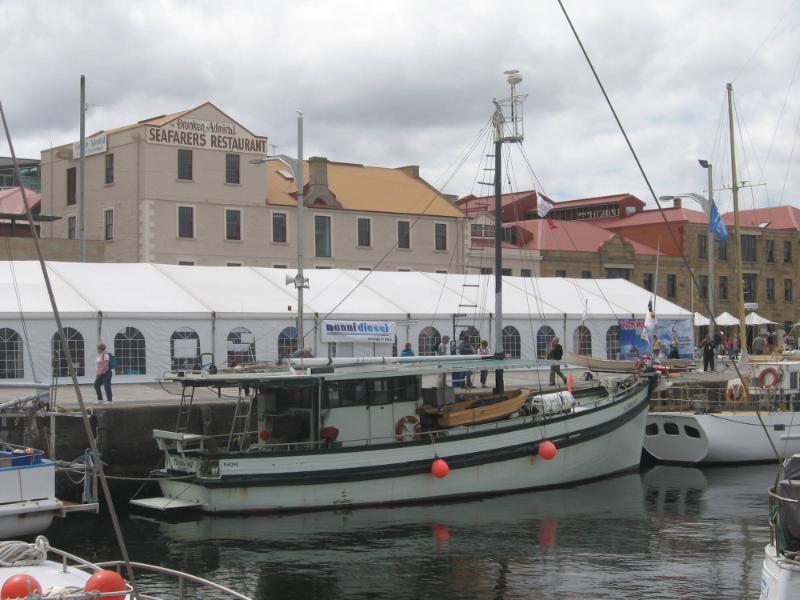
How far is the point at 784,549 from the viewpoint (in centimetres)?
1177

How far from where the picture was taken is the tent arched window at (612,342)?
41834 millimetres

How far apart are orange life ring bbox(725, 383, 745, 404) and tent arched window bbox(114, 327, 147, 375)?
16628 millimetres

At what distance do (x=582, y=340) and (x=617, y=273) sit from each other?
23974mm

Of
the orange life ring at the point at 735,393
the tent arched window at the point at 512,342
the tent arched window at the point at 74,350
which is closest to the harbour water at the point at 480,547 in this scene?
the orange life ring at the point at 735,393

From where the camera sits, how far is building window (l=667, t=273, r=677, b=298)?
6662 cm

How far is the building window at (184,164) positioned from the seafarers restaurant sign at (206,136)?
373 millimetres

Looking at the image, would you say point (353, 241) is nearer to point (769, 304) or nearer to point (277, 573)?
point (769, 304)

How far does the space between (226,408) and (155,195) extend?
26271mm

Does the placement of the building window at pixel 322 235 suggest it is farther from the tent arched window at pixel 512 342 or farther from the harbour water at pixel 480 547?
the harbour water at pixel 480 547

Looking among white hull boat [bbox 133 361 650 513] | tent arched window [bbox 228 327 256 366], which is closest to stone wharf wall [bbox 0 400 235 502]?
white hull boat [bbox 133 361 650 513]

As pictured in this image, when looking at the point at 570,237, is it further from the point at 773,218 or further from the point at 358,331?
the point at 358,331

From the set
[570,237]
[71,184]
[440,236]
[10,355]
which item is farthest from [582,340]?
[71,184]

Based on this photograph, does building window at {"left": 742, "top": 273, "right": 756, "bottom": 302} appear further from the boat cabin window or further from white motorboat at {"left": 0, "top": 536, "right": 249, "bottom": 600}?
white motorboat at {"left": 0, "top": 536, "right": 249, "bottom": 600}

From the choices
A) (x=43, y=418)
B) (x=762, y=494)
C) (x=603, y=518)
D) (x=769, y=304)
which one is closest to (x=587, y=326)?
(x=762, y=494)
